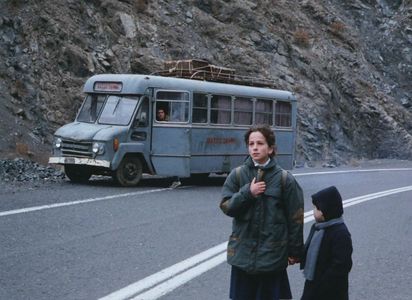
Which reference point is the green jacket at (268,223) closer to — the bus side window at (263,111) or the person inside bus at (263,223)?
the person inside bus at (263,223)

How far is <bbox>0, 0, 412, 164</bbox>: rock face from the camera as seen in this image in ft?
73.1

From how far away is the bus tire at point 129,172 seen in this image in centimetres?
1579

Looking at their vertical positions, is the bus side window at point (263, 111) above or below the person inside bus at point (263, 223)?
above

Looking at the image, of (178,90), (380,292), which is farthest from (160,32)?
(380,292)

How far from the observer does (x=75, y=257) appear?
25.9ft

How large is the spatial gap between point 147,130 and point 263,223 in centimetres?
1205

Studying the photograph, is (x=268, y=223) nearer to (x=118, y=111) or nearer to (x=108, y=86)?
(x=118, y=111)

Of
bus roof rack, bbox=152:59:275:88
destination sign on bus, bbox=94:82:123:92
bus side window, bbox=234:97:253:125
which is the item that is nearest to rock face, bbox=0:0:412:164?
destination sign on bus, bbox=94:82:123:92

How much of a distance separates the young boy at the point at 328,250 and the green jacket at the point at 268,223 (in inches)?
5.4

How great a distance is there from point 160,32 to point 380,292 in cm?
2339

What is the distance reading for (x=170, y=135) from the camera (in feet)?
54.3

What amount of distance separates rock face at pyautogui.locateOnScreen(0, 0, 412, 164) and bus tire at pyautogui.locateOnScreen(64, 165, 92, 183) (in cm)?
262

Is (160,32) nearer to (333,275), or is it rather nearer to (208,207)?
(208,207)

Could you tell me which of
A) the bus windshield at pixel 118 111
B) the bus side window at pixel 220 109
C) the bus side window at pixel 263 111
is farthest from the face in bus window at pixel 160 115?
the bus side window at pixel 263 111
